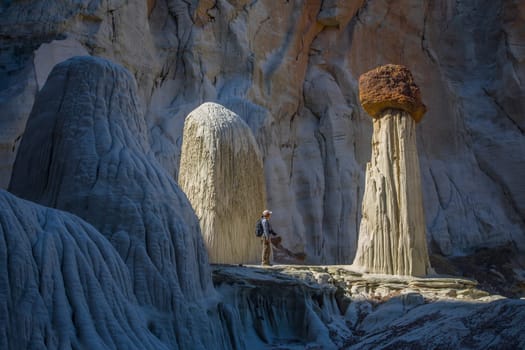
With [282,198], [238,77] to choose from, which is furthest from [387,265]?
[238,77]

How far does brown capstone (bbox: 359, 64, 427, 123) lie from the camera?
13531mm

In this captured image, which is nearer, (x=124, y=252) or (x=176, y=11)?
(x=124, y=252)

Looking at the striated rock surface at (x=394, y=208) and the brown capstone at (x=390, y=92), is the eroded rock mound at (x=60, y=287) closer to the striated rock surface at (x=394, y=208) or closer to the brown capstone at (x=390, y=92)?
the striated rock surface at (x=394, y=208)

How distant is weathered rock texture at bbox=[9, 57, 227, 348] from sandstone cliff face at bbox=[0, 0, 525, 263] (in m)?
9.33

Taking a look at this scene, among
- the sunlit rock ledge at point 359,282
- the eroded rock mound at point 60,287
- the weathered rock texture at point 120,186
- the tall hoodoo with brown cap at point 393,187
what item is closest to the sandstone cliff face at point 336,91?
the tall hoodoo with brown cap at point 393,187

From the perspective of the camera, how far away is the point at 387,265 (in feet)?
42.3

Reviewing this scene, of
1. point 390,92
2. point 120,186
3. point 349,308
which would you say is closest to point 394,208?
point 390,92

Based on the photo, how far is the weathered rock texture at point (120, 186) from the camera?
7926 mm

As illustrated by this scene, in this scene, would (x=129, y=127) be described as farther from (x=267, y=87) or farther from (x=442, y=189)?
(x=442, y=189)

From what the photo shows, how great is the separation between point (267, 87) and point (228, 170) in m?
8.09

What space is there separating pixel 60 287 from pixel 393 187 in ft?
26.7

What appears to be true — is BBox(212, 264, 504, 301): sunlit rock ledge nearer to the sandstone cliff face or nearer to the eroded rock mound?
the eroded rock mound

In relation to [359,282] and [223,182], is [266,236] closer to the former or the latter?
[223,182]

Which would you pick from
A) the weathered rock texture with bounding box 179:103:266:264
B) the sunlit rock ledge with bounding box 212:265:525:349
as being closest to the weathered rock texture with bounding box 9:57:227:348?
the sunlit rock ledge with bounding box 212:265:525:349
